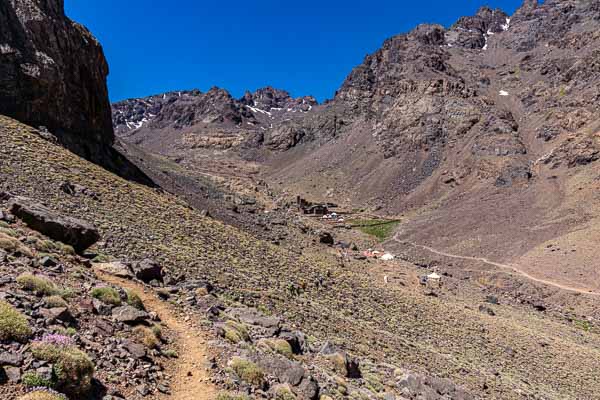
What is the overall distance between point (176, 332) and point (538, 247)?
5984 centimetres

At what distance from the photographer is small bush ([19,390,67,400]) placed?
5.21m

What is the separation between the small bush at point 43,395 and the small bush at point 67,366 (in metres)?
0.29

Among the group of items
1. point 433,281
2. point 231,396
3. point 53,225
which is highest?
point 433,281

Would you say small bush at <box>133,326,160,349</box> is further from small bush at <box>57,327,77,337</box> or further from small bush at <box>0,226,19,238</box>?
small bush at <box>0,226,19,238</box>

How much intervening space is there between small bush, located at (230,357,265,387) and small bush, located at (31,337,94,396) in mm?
3085

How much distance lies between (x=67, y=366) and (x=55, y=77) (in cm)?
2377

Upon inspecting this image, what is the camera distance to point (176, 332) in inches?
386

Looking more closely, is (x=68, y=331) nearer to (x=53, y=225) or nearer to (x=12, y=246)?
(x=12, y=246)

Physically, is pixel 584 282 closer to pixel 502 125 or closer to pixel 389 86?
pixel 502 125

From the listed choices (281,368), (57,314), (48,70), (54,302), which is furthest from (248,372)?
(48,70)

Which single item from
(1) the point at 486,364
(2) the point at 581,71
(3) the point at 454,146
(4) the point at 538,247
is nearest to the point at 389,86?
(3) the point at 454,146

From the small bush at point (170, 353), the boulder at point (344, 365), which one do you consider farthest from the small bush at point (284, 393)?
the boulder at point (344, 365)

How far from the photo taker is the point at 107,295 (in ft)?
30.5

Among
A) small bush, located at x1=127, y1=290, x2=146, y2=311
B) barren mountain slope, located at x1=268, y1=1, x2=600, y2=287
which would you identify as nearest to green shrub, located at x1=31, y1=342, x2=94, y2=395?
small bush, located at x1=127, y1=290, x2=146, y2=311
